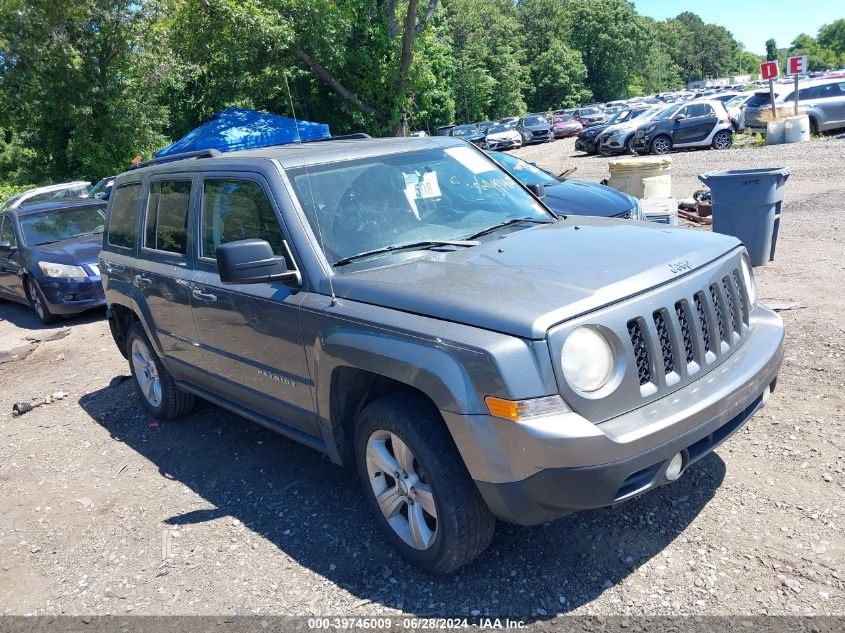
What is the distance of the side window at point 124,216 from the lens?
5.48m

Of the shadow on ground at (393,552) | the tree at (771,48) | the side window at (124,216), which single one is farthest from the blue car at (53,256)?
the tree at (771,48)

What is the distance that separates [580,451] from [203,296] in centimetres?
268

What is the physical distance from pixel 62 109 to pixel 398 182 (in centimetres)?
2828

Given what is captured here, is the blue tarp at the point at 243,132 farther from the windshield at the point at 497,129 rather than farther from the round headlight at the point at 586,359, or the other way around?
the windshield at the point at 497,129

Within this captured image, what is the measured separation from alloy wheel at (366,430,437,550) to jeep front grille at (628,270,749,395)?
1060 millimetres

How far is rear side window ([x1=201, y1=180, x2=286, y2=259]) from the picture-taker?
3.90 metres

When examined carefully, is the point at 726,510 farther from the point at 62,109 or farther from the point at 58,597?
the point at 62,109

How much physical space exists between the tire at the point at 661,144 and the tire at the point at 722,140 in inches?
54.5

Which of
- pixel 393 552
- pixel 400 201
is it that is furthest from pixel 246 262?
pixel 393 552

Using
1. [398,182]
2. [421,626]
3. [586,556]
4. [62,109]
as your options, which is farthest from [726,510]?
[62,109]

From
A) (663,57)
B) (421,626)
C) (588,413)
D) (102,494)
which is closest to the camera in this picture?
(588,413)

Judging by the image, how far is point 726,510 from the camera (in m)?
3.56

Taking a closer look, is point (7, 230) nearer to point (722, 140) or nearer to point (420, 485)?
point (420, 485)

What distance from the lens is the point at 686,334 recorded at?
Result: 3.12 m
